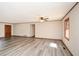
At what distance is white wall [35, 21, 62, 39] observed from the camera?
962cm

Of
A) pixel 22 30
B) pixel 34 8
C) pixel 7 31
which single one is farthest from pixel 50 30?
pixel 34 8

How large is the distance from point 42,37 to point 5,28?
505 centimetres

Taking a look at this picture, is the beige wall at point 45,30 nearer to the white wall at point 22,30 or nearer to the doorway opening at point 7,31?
the white wall at point 22,30

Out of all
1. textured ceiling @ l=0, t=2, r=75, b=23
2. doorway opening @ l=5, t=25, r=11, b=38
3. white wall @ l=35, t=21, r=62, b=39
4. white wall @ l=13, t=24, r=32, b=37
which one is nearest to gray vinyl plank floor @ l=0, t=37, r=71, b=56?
textured ceiling @ l=0, t=2, r=75, b=23

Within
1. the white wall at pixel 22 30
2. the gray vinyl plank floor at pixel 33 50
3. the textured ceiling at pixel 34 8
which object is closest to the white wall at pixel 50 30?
the white wall at pixel 22 30

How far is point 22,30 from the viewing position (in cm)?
1257

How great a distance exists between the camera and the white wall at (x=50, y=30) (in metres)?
9.62

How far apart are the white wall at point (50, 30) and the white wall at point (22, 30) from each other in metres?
1.60

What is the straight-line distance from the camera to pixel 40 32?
35.3 ft

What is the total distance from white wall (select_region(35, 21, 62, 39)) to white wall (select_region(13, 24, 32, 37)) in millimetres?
1602

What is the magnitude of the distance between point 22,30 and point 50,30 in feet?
14.2

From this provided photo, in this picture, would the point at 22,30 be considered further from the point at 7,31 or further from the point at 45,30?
the point at 45,30

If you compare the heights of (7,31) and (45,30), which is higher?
(45,30)

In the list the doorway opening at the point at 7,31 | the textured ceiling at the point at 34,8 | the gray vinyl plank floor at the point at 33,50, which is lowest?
the gray vinyl plank floor at the point at 33,50
